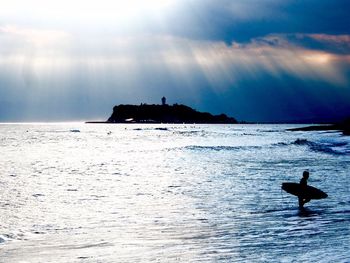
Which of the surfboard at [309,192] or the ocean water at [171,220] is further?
the surfboard at [309,192]

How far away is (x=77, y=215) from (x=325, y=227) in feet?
27.2

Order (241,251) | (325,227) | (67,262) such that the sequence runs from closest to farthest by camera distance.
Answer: (67,262)
(241,251)
(325,227)

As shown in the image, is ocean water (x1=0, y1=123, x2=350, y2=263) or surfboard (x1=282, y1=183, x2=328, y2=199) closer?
ocean water (x1=0, y1=123, x2=350, y2=263)

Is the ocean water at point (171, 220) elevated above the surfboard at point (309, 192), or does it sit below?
below

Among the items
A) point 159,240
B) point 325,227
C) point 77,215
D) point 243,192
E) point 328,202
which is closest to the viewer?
point 159,240

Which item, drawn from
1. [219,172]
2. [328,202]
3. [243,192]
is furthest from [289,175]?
[328,202]

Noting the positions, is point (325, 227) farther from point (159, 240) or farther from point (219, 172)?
point (219, 172)

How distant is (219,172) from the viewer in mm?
35188

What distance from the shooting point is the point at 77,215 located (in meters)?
17.8

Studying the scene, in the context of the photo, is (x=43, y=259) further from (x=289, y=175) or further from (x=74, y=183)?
(x=289, y=175)

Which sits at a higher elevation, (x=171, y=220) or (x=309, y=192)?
(x=309, y=192)

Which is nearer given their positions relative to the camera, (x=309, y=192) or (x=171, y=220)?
Answer: (x=171, y=220)

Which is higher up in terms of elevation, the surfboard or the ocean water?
the surfboard

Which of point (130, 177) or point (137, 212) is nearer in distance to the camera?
point (137, 212)
